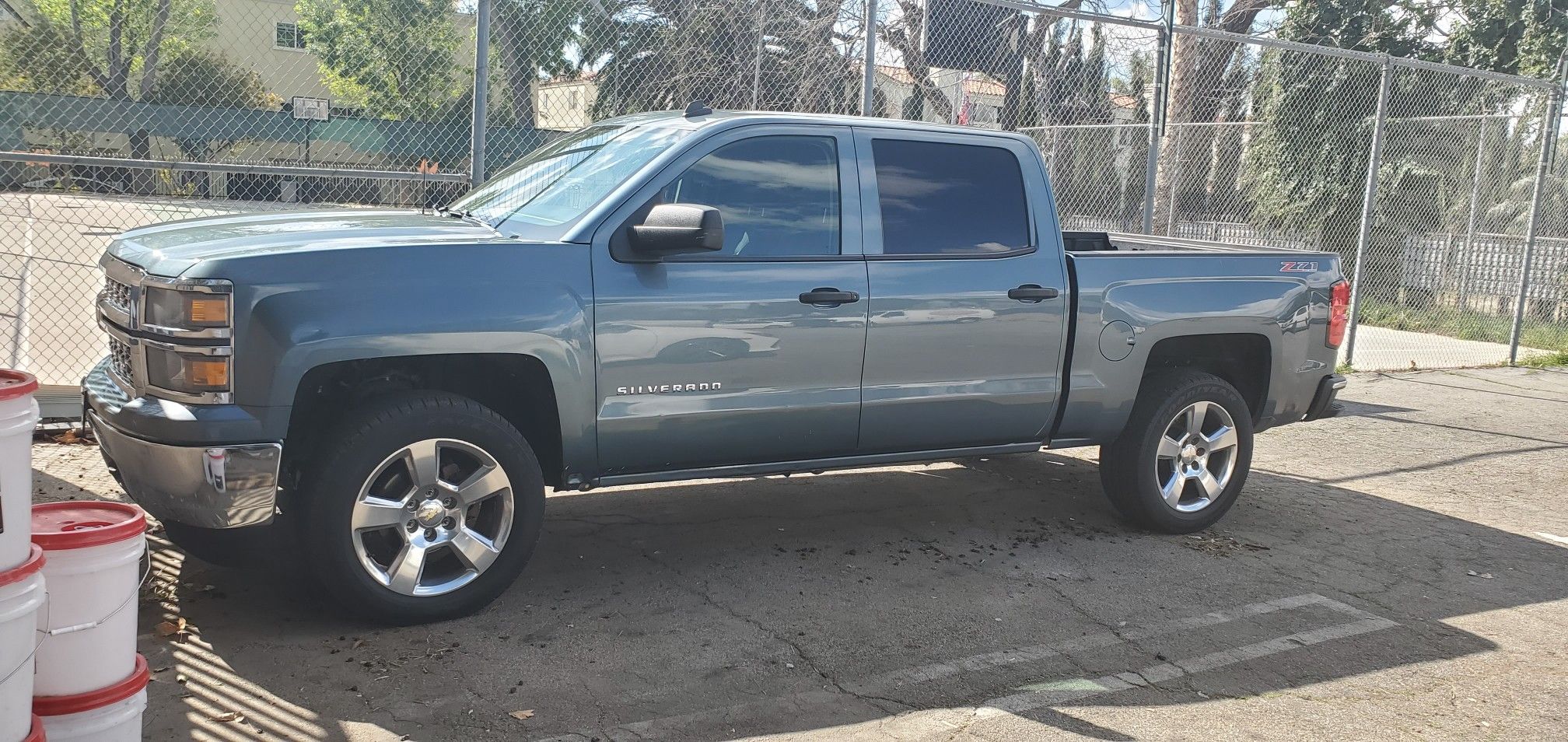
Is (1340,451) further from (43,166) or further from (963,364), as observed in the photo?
(43,166)

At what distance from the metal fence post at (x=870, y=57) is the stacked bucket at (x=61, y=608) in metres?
5.97

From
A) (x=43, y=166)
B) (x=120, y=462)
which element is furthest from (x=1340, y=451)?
(x=43, y=166)

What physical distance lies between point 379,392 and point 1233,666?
3.26 m

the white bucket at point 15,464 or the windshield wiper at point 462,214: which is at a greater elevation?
the windshield wiper at point 462,214

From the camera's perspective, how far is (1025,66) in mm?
13797

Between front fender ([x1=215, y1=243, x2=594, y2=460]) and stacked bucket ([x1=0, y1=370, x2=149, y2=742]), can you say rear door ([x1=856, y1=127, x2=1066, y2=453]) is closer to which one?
front fender ([x1=215, y1=243, x2=594, y2=460])

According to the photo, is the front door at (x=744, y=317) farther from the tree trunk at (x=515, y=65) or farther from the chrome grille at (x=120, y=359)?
the tree trunk at (x=515, y=65)

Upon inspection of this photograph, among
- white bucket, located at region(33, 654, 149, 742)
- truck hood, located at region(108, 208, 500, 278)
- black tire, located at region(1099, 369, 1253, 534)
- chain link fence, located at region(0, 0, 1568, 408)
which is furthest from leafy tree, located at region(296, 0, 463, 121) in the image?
white bucket, located at region(33, 654, 149, 742)

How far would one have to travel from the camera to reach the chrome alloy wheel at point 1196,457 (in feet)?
20.2

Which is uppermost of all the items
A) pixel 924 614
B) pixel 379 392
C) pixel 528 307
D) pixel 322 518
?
pixel 528 307

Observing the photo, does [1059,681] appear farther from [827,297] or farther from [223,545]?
[223,545]

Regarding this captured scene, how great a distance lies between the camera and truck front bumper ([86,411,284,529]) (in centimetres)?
402

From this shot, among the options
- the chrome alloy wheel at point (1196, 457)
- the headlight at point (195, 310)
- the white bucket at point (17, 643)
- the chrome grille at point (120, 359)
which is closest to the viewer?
the white bucket at point (17, 643)

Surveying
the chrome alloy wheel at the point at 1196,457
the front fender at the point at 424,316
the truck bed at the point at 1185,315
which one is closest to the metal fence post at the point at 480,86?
the front fender at the point at 424,316
